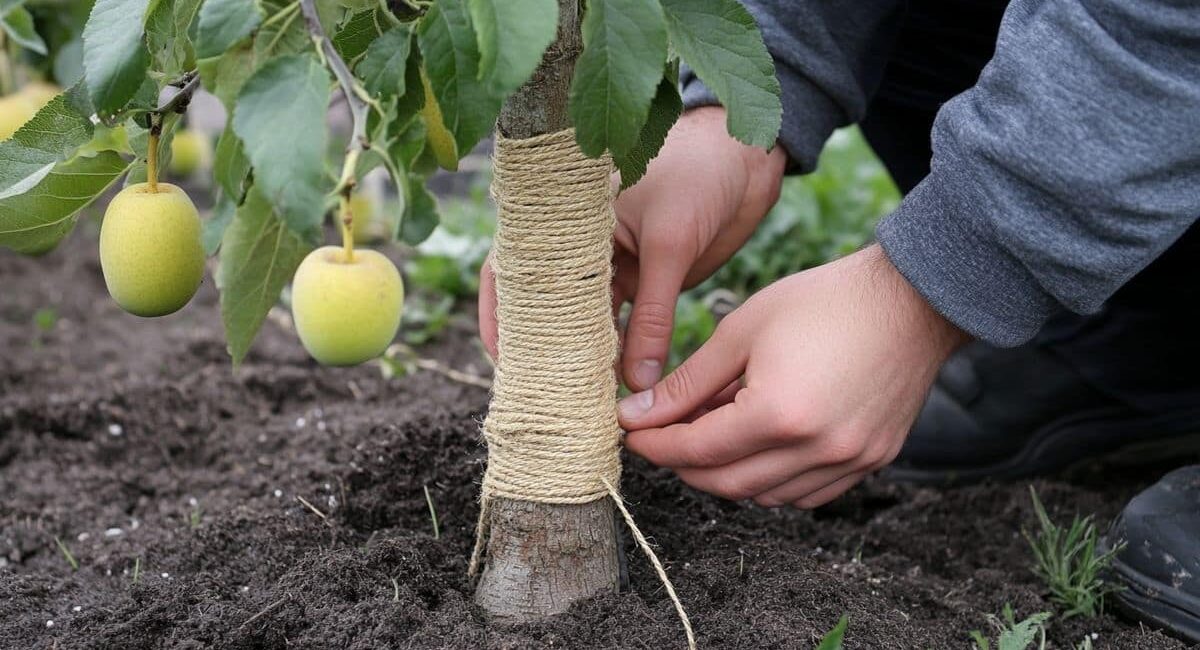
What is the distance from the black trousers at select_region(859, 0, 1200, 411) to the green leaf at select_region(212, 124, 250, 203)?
119 centimetres

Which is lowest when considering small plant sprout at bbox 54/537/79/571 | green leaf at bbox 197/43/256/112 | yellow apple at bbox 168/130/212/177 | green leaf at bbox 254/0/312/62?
yellow apple at bbox 168/130/212/177

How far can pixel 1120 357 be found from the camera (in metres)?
1.80

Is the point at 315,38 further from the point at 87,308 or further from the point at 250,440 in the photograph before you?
the point at 87,308

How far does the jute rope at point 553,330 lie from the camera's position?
1086 millimetres

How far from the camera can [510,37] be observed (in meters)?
0.81

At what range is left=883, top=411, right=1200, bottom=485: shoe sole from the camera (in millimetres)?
1778

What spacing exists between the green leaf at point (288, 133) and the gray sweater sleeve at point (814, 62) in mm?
742

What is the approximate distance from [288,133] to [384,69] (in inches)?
4.8

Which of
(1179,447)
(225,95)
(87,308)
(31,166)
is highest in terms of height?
(225,95)

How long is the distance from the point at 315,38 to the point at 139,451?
44.3 inches

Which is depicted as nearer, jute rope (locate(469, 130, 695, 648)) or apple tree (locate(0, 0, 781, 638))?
apple tree (locate(0, 0, 781, 638))

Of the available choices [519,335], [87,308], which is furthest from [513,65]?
[87,308]

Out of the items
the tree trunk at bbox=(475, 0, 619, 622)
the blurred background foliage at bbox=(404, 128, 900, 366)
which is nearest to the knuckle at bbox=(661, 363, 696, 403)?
the tree trunk at bbox=(475, 0, 619, 622)

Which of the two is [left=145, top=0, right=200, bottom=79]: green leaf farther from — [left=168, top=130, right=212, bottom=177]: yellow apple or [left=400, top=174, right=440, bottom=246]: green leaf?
[left=168, top=130, right=212, bottom=177]: yellow apple
